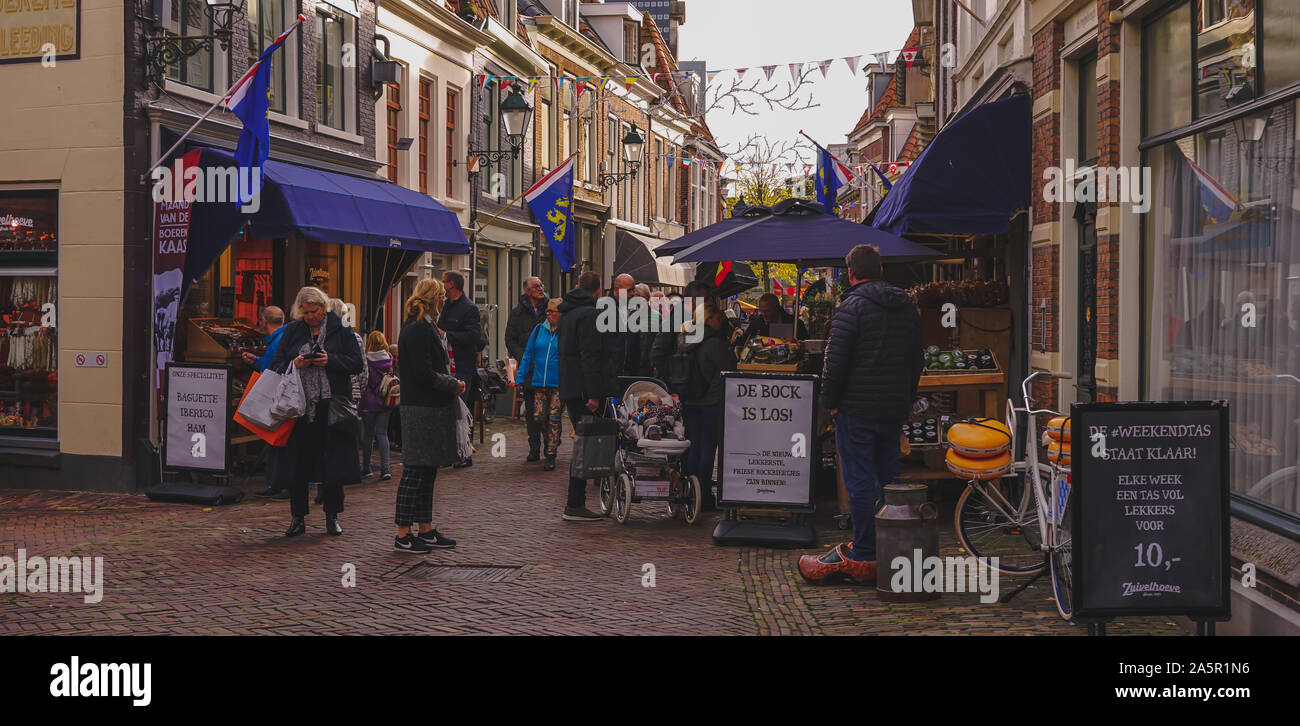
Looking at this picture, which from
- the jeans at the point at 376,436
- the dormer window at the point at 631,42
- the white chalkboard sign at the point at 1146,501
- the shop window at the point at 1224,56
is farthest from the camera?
the dormer window at the point at 631,42

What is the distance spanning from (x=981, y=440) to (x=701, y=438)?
10.6 feet

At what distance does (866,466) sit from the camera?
768 cm

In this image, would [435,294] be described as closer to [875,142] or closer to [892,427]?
[892,427]

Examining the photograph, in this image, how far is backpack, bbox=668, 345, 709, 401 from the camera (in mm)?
10281

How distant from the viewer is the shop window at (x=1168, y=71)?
779 cm

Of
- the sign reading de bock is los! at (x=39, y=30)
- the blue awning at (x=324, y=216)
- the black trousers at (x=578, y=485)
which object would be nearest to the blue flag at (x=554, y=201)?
the blue awning at (x=324, y=216)

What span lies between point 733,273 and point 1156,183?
7305mm

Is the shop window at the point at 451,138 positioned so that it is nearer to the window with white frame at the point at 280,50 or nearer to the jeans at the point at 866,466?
the window with white frame at the point at 280,50

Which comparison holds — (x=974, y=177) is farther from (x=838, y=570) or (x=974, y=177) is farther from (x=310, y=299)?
(x=310, y=299)

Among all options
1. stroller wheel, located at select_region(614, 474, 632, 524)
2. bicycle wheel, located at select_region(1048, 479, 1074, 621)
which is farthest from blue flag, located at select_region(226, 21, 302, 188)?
bicycle wheel, located at select_region(1048, 479, 1074, 621)

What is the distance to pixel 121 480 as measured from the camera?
12.1m

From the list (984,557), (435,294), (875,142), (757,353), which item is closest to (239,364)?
(435,294)

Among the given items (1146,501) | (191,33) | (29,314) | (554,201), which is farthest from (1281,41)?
(554,201)

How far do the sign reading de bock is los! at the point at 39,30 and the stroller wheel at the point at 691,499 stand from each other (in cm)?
722
